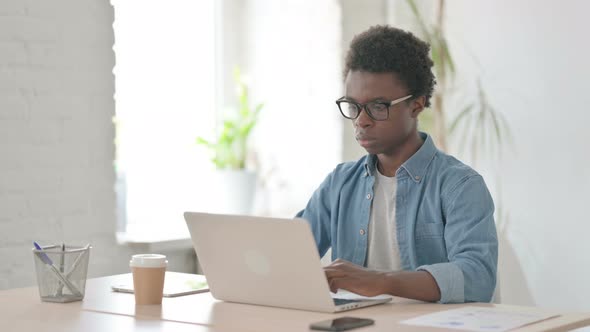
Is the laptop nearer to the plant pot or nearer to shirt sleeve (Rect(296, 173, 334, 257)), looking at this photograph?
shirt sleeve (Rect(296, 173, 334, 257))

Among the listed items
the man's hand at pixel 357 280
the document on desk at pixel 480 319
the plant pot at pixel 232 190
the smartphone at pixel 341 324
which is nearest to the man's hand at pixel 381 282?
the man's hand at pixel 357 280

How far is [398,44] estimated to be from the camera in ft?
7.57

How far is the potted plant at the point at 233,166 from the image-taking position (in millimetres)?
3992

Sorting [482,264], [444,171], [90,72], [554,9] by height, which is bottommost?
[482,264]

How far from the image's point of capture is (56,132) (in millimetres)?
3117

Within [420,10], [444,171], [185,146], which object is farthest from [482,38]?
[444,171]

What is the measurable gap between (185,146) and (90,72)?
953 millimetres

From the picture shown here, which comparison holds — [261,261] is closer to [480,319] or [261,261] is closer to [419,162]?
[480,319]

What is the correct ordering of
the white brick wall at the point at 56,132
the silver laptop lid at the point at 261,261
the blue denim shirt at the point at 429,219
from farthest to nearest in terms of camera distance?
the white brick wall at the point at 56,132 < the blue denim shirt at the point at 429,219 < the silver laptop lid at the point at 261,261

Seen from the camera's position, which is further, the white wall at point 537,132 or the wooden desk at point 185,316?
the white wall at point 537,132

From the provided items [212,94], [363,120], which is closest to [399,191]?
[363,120]

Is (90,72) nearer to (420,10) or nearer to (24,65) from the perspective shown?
(24,65)

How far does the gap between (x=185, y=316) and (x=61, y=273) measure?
34cm

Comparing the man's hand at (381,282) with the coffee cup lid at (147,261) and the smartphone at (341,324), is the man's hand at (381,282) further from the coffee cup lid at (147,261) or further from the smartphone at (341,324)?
the coffee cup lid at (147,261)
